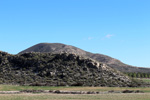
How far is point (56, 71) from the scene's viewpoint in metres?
70.1

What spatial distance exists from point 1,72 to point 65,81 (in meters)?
18.4

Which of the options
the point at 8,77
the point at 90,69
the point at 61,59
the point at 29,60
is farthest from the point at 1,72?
the point at 90,69

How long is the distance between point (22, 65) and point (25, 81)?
10578 millimetres

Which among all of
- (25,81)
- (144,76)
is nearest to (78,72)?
(25,81)

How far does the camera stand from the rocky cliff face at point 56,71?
6493 centimetres

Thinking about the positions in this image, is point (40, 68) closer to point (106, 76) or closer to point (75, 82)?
point (75, 82)

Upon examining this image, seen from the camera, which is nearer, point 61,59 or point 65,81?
point 65,81

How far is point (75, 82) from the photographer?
6384cm

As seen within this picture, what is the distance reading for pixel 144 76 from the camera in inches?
4899

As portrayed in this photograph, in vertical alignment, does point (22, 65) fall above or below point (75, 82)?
above

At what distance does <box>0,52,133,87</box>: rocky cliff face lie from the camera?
213 feet

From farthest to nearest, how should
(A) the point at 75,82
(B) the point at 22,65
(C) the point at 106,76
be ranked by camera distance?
(B) the point at 22,65, (C) the point at 106,76, (A) the point at 75,82

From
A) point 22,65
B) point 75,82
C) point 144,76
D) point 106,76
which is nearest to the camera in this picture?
point 75,82

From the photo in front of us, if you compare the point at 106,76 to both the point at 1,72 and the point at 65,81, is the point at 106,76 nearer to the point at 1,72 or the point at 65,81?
the point at 65,81
